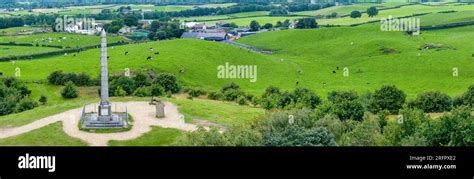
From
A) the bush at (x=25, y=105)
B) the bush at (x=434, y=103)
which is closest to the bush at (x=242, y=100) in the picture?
the bush at (x=434, y=103)

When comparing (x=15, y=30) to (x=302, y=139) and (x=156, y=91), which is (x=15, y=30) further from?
(x=302, y=139)

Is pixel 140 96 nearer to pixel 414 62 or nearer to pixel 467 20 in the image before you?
pixel 414 62

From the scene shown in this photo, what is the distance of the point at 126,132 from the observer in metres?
47.7

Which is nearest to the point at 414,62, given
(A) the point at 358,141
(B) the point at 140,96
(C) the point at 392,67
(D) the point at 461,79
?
(C) the point at 392,67

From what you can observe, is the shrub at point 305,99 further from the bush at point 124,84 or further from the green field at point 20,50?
the green field at point 20,50

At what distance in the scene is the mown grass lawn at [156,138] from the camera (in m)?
44.8

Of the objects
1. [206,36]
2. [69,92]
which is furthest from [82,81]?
Result: [206,36]

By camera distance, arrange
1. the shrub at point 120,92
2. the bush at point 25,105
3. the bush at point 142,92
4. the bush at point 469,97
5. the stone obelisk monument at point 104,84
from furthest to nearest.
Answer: the bush at point 469,97
the bush at point 142,92
the shrub at point 120,92
the bush at point 25,105
the stone obelisk monument at point 104,84

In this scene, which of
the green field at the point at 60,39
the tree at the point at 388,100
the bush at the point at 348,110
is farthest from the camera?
the green field at the point at 60,39

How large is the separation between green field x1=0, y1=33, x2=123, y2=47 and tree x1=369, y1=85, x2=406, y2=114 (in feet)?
299

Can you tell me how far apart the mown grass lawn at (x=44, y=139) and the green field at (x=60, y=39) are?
98.4 meters

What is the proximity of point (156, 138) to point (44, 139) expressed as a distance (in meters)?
9.03

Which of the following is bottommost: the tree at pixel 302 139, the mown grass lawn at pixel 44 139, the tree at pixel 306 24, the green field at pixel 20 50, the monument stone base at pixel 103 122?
the mown grass lawn at pixel 44 139
